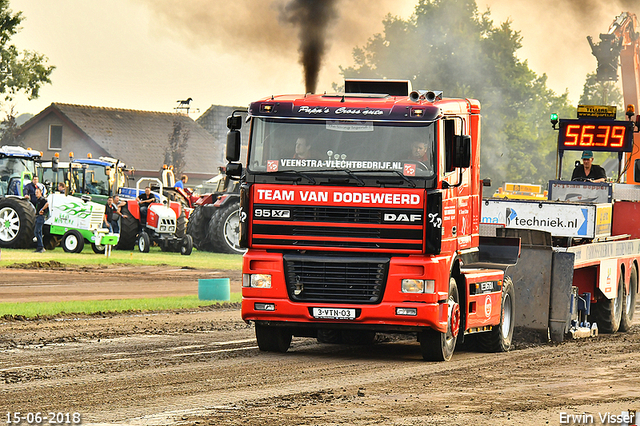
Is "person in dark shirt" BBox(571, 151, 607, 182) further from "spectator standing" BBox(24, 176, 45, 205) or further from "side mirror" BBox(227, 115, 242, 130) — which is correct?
→ "spectator standing" BBox(24, 176, 45, 205)

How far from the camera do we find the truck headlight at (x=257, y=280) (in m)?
11.6

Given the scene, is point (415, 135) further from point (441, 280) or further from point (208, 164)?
point (208, 164)

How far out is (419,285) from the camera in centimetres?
1127

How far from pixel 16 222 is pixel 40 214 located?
64.4 inches

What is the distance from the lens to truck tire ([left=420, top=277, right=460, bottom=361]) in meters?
11.8

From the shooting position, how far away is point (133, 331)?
14672 millimetres

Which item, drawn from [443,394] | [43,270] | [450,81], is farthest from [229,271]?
[450,81]

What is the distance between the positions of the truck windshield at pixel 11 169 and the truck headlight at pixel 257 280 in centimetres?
2177

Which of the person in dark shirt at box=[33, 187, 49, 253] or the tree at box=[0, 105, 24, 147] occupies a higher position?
the tree at box=[0, 105, 24, 147]

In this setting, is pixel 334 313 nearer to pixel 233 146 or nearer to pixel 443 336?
pixel 443 336

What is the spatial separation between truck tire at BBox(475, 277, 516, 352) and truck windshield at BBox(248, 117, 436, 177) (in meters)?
2.99

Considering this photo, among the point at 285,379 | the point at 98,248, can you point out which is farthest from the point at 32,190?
the point at 285,379

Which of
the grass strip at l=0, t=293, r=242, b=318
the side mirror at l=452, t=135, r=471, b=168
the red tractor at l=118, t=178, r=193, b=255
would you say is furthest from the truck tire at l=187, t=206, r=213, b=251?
the side mirror at l=452, t=135, r=471, b=168

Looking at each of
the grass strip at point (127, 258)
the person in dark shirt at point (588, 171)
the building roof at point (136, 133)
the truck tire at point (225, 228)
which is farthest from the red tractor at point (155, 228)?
the building roof at point (136, 133)
